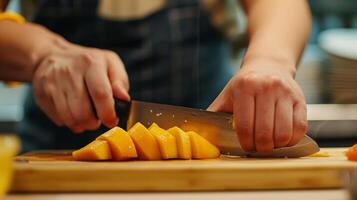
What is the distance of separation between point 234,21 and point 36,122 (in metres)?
0.51

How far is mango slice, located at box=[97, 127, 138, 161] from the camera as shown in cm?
90

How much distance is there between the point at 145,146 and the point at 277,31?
1.11 ft

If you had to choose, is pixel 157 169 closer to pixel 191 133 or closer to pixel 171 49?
pixel 191 133

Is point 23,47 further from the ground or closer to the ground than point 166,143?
further from the ground

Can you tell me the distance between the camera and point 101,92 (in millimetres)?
1015

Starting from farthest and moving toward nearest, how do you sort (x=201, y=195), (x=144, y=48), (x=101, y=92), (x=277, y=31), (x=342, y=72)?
(x=342, y=72)
(x=144, y=48)
(x=277, y=31)
(x=101, y=92)
(x=201, y=195)

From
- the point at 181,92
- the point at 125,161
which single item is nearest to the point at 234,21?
the point at 181,92

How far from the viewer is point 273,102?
3.02 feet

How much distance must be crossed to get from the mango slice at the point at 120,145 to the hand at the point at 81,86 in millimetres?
112

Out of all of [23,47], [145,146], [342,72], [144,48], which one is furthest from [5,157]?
[342,72]

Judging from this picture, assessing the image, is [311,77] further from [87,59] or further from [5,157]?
[5,157]

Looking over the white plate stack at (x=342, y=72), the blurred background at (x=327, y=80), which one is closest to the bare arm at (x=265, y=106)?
the blurred background at (x=327, y=80)

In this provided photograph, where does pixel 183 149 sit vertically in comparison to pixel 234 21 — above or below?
below

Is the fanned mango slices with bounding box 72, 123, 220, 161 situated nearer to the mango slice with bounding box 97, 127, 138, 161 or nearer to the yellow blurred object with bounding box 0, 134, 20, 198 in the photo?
the mango slice with bounding box 97, 127, 138, 161
